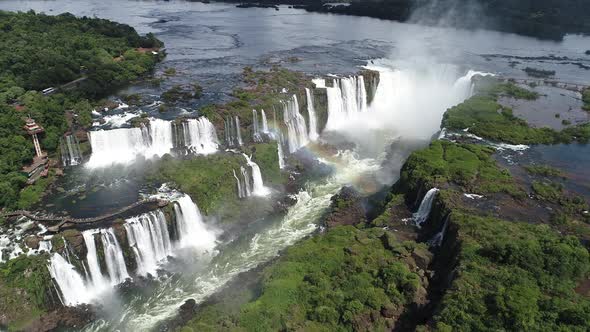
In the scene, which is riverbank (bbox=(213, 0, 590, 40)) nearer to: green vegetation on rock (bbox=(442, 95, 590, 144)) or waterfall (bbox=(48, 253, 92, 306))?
green vegetation on rock (bbox=(442, 95, 590, 144))

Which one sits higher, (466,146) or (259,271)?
(466,146)

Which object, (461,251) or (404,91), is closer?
(461,251)

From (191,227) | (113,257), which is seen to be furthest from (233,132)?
(113,257)

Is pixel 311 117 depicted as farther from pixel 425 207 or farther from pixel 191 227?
pixel 425 207

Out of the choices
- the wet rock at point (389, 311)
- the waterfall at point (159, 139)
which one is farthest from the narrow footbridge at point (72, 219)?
the wet rock at point (389, 311)

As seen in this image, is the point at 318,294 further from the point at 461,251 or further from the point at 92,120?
the point at 92,120

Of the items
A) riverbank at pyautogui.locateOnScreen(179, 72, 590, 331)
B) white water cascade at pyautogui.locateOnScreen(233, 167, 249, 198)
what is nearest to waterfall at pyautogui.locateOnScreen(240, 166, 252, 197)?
white water cascade at pyautogui.locateOnScreen(233, 167, 249, 198)

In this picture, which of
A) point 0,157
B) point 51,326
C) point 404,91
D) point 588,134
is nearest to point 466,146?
point 588,134
